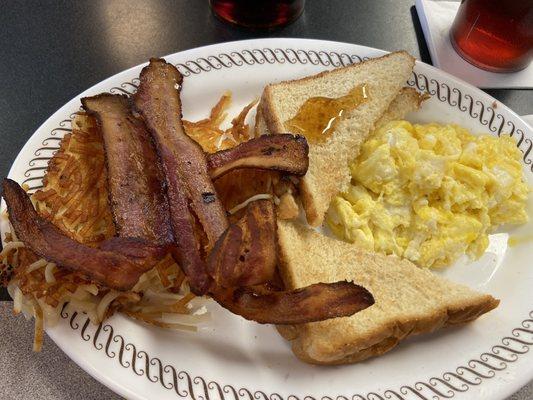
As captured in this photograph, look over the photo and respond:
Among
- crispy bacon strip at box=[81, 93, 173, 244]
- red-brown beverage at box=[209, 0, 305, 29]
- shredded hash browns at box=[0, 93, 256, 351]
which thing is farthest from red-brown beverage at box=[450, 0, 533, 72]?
shredded hash browns at box=[0, 93, 256, 351]

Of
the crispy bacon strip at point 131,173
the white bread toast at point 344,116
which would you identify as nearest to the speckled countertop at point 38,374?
the crispy bacon strip at point 131,173

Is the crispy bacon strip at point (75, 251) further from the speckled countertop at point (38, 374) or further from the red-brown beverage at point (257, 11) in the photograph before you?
the red-brown beverage at point (257, 11)

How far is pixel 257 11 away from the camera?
9.13ft

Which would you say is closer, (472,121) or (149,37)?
(472,121)

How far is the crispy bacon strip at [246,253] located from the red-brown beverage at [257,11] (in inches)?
59.0

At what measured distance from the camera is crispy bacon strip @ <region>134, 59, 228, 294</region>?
167cm

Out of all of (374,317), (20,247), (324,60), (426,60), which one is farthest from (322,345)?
(426,60)

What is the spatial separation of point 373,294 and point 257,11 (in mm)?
1745

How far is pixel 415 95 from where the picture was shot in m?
2.39

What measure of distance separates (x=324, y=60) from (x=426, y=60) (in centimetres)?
74

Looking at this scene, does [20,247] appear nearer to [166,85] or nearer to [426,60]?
[166,85]

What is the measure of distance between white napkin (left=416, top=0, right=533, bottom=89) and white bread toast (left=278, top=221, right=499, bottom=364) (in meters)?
1.31

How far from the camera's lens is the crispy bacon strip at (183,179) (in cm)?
167

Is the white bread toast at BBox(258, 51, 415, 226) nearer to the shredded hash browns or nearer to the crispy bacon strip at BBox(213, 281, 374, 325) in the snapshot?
the crispy bacon strip at BBox(213, 281, 374, 325)
